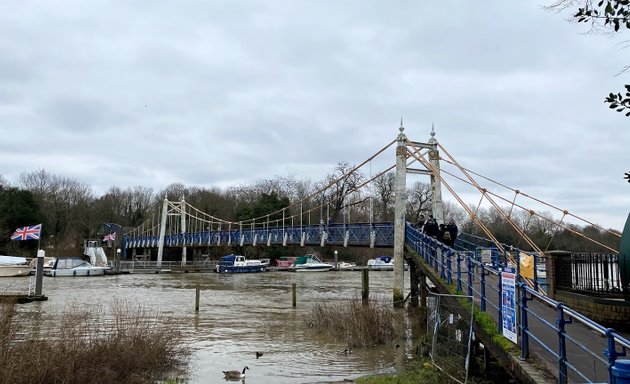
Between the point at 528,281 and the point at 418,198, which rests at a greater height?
the point at 418,198

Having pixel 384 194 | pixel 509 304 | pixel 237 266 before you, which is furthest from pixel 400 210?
pixel 384 194

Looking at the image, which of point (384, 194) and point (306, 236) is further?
point (384, 194)

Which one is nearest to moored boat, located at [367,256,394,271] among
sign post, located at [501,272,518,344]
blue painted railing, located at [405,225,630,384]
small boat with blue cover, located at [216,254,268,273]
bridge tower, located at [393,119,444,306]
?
small boat with blue cover, located at [216,254,268,273]

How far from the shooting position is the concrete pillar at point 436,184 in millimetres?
23422

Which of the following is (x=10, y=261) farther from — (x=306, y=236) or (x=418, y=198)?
(x=418, y=198)

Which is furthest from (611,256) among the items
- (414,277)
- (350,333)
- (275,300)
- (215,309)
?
(275,300)

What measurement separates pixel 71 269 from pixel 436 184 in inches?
1739

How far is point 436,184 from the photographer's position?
79.3ft

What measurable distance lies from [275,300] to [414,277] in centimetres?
984

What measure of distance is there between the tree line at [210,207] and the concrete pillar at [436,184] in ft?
105

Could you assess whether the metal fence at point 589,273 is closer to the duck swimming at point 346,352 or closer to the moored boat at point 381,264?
the duck swimming at point 346,352

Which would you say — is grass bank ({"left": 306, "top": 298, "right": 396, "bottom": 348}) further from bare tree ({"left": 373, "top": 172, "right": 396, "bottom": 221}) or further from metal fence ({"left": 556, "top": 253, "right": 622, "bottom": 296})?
bare tree ({"left": 373, "top": 172, "right": 396, "bottom": 221})

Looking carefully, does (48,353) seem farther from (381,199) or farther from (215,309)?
(381,199)

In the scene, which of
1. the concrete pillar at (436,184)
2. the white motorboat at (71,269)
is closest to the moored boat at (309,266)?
the white motorboat at (71,269)
